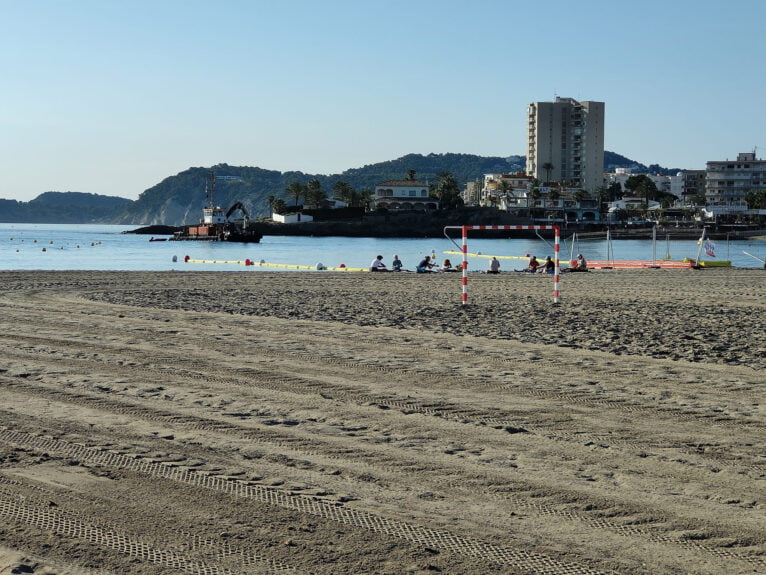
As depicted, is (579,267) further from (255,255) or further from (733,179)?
(733,179)

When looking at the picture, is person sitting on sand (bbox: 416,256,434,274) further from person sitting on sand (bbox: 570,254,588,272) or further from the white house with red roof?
the white house with red roof

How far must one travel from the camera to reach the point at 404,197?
186 meters

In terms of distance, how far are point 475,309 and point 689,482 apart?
39.0 ft

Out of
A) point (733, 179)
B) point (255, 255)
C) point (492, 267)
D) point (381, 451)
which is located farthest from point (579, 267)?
point (733, 179)

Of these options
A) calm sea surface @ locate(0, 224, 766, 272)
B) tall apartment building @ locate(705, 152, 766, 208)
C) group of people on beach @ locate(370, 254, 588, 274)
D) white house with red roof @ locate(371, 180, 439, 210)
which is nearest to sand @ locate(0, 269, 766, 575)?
group of people on beach @ locate(370, 254, 588, 274)

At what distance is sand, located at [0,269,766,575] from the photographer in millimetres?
4379

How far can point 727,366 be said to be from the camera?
993 cm

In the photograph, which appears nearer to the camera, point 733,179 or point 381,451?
point 381,451

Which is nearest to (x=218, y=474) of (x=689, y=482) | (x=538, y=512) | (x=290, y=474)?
(x=290, y=474)

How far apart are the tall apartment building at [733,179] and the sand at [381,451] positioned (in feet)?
647

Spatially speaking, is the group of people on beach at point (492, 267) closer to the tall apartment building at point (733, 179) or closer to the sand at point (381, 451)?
the sand at point (381, 451)

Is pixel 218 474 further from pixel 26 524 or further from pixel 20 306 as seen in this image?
pixel 20 306

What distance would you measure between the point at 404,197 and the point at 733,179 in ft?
248

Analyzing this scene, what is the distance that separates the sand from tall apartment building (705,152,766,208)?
19710 centimetres
